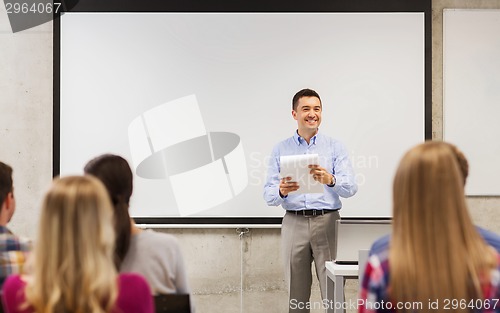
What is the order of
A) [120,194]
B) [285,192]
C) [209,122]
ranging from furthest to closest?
1. [209,122]
2. [285,192]
3. [120,194]

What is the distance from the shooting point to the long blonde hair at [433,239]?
1507 mm

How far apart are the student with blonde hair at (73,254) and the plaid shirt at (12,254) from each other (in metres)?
0.45

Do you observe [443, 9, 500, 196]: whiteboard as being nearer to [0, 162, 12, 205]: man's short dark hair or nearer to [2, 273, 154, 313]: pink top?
[0, 162, 12, 205]: man's short dark hair

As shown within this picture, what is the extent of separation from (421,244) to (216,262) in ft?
11.6

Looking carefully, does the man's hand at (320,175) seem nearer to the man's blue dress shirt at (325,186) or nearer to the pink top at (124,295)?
the man's blue dress shirt at (325,186)

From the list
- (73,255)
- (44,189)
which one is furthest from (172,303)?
(44,189)

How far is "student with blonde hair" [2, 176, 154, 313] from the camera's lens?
1534 millimetres

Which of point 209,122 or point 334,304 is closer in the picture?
point 334,304

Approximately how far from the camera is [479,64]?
4961mm

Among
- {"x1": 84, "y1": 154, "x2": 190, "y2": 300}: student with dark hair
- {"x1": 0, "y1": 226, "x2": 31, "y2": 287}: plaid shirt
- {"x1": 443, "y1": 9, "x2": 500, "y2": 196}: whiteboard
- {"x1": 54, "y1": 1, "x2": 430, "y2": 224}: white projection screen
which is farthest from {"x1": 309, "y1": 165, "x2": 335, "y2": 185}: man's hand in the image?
{"x1": 0, "y1": 226, "x2": 31, "y2": 287}: plaid shirt

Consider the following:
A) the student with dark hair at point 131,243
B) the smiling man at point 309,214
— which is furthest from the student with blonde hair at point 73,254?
the smiling man at point 309,214

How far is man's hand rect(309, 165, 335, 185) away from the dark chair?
6.32ft

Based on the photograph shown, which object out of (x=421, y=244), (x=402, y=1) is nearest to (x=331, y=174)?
(x=402, y=1)

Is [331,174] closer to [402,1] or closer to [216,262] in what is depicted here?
[216,262]
